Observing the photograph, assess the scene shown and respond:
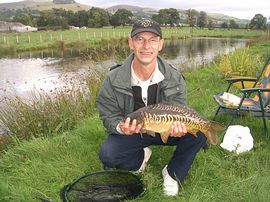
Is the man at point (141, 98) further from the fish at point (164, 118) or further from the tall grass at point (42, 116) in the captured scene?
the tall grass at point (42, 116)

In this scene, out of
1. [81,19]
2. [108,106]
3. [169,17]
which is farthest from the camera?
[169,17]

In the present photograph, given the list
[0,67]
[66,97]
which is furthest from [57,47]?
[66,97]

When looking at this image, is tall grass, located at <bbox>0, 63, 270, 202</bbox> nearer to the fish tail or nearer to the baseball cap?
the fish tail

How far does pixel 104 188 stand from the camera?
10.1ft

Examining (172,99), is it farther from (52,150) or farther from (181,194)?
(52,150)

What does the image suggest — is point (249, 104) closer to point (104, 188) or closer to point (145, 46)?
point (145, 46)

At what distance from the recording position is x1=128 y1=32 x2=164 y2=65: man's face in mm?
2885

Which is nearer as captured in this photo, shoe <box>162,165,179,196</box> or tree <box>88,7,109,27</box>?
shoe <box>162,165,179,196</box>

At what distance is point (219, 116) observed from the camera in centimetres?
479

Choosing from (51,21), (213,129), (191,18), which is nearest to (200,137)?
(213,129)

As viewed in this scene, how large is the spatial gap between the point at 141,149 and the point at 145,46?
95 cm

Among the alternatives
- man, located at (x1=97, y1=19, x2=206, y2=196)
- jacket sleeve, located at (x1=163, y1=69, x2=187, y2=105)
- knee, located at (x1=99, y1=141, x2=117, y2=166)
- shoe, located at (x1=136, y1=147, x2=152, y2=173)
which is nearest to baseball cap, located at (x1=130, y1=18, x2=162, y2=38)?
man, located at (x1=97, y1=19, x2=206, y2=196)

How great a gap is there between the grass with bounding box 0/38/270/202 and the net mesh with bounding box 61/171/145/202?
0.12m

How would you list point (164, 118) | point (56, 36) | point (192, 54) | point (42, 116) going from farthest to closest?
point (56, 36)
point (192, 54)
point (42, 116)
point (164, 118)
